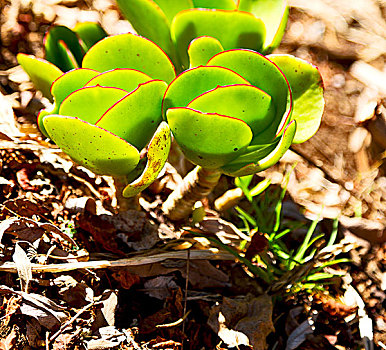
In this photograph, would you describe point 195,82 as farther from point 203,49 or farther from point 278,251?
point 278,251

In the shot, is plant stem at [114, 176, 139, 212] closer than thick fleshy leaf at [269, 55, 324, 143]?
→ No

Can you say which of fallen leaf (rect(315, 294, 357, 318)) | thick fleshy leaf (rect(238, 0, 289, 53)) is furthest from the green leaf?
fallen leaf (rect(315, 294, 357, 318))

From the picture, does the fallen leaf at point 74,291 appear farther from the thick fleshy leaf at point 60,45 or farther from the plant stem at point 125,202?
the thick fleshy leaf at point 60,45

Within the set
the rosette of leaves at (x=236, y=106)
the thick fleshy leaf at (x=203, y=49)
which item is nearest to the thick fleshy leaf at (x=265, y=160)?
the rosette of leaves at (x=236, y=106)

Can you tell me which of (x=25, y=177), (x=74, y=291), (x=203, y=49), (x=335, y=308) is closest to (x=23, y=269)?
(x=74, y=291)

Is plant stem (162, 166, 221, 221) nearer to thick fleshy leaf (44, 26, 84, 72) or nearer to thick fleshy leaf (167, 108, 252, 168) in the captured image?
thick fleshy leaf (167, 108, 252, 168)

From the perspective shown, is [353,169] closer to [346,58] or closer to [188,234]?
[346,58]

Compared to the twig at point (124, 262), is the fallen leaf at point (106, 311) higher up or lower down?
lower down
